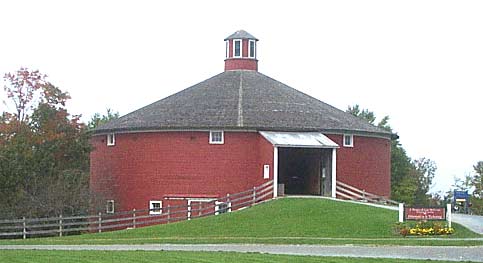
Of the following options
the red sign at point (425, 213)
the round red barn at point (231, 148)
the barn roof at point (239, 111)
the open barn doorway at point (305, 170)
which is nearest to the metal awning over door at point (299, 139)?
the round red barn at point (231, 148)

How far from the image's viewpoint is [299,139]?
50.3 m

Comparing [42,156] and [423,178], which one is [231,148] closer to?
[42,156]

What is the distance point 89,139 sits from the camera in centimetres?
5503

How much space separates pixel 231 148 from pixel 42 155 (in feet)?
29.0

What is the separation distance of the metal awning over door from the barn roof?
347 mm

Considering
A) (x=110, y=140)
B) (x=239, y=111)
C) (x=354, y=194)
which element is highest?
(x=239, y=111)

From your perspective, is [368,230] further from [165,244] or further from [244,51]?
[244,51]

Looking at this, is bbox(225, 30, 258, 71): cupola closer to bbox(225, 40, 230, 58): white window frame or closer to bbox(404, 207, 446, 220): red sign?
bbox(225, 40, 230, 58): white window frame

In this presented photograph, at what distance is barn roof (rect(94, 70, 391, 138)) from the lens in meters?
51.1

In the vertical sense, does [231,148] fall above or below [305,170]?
above

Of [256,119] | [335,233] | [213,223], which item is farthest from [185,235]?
[256,119]

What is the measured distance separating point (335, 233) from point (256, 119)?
14064 millimetres

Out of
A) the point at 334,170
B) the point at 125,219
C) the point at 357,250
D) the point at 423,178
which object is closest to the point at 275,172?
the point at 334,170

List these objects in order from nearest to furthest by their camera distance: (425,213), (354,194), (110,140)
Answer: (425,213), (354,194), (110,140)
